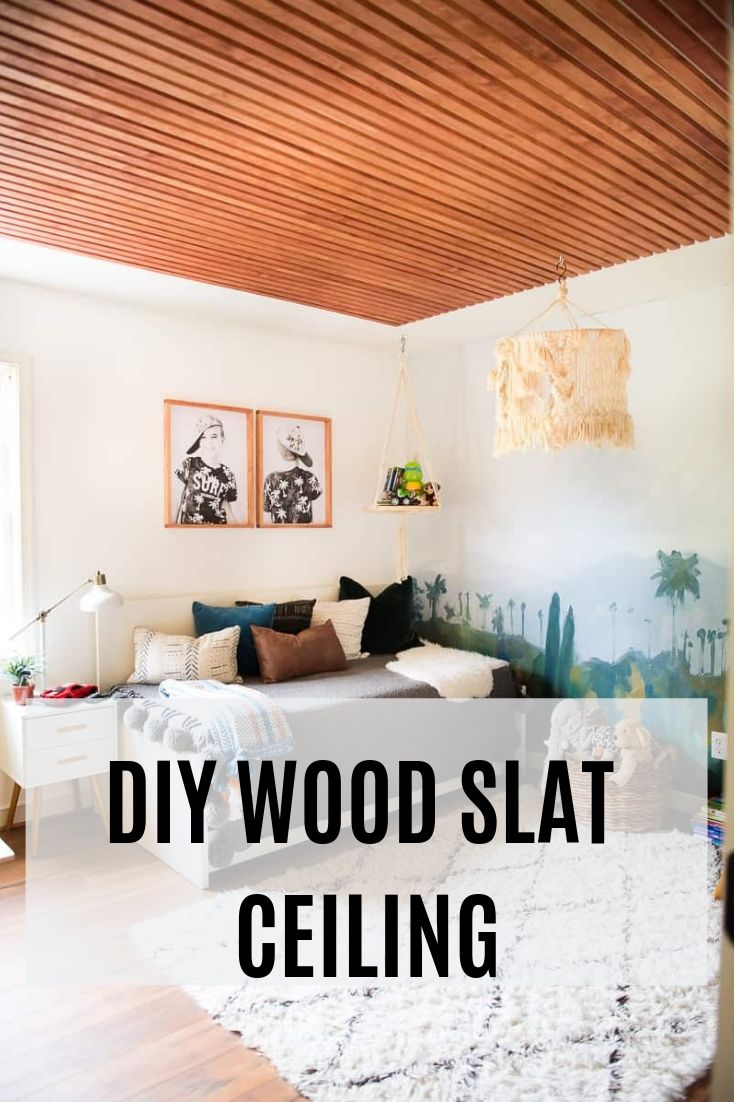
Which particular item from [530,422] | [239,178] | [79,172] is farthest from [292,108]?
[530,422]

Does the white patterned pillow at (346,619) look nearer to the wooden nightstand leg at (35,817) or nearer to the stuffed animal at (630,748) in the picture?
the stuffed animal at (630,748)

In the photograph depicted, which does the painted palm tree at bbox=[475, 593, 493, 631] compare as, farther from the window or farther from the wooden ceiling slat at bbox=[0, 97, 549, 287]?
the window

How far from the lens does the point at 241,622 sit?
14.3 feet

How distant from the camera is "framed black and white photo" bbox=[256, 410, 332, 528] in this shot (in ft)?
15.6

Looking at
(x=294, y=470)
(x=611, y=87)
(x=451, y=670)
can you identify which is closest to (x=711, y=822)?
(x=451, y=670)

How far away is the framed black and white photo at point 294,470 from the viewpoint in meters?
4.77

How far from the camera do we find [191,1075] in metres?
2.11

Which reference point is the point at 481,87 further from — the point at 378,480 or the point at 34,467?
the point at 378,480

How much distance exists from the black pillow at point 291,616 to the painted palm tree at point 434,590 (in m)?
1.04

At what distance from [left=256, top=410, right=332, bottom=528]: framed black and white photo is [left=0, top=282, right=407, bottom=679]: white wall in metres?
0.08

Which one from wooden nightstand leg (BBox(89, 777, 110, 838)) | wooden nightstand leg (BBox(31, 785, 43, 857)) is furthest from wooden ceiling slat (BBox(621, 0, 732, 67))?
wooden nightstand leg (BBox(89, 777, 110, 838))

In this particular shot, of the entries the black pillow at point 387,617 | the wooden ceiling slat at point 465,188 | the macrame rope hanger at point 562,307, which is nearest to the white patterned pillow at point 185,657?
the black pillow at point 387,617

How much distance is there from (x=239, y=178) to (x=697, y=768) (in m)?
3.36

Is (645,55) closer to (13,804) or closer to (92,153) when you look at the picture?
(92,153)
